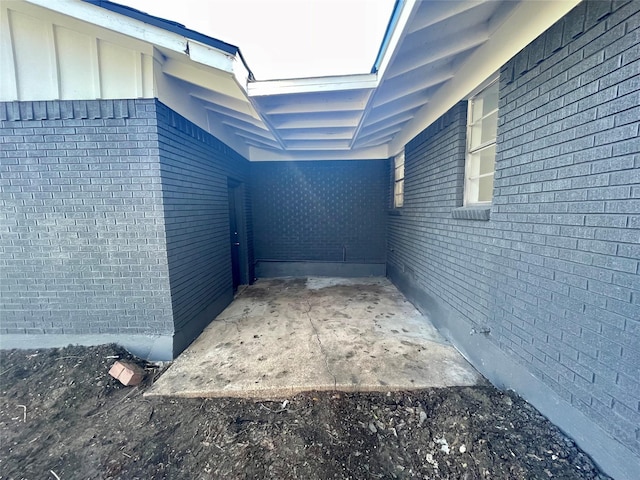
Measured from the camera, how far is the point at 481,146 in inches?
109

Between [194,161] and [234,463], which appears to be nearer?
[234,463]

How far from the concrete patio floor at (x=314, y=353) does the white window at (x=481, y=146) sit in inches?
73.5

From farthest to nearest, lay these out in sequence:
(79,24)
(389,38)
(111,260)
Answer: (111,260) → (79,24) → (389,38)

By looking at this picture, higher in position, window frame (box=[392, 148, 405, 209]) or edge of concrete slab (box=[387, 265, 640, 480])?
window frame (box=[392, 148, 405, 209])

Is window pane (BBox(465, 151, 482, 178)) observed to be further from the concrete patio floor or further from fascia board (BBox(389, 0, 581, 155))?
the concrete patio floor

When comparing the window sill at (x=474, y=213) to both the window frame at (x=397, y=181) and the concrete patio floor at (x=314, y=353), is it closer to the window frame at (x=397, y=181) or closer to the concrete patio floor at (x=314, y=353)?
the concrete patio floor at (x=314, y=353)

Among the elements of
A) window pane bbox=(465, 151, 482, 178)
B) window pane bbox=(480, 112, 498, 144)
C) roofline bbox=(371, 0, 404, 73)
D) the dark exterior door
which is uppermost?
roofline bbox=(371, 0, 404, 73)

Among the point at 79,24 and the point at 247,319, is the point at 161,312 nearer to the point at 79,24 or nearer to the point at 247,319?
the point at 247,319

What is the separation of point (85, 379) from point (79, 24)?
135 inches

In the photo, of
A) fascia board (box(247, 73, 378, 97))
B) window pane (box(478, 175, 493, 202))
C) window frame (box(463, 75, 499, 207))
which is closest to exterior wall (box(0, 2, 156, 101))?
fascia board (box(247, 73, 378, 97))

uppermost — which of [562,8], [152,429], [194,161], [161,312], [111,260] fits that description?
[562,8]

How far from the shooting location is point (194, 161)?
3.48 m

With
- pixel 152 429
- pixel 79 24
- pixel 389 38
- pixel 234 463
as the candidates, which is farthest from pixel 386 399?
pixel 79 24

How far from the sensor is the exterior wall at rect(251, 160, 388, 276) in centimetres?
639
